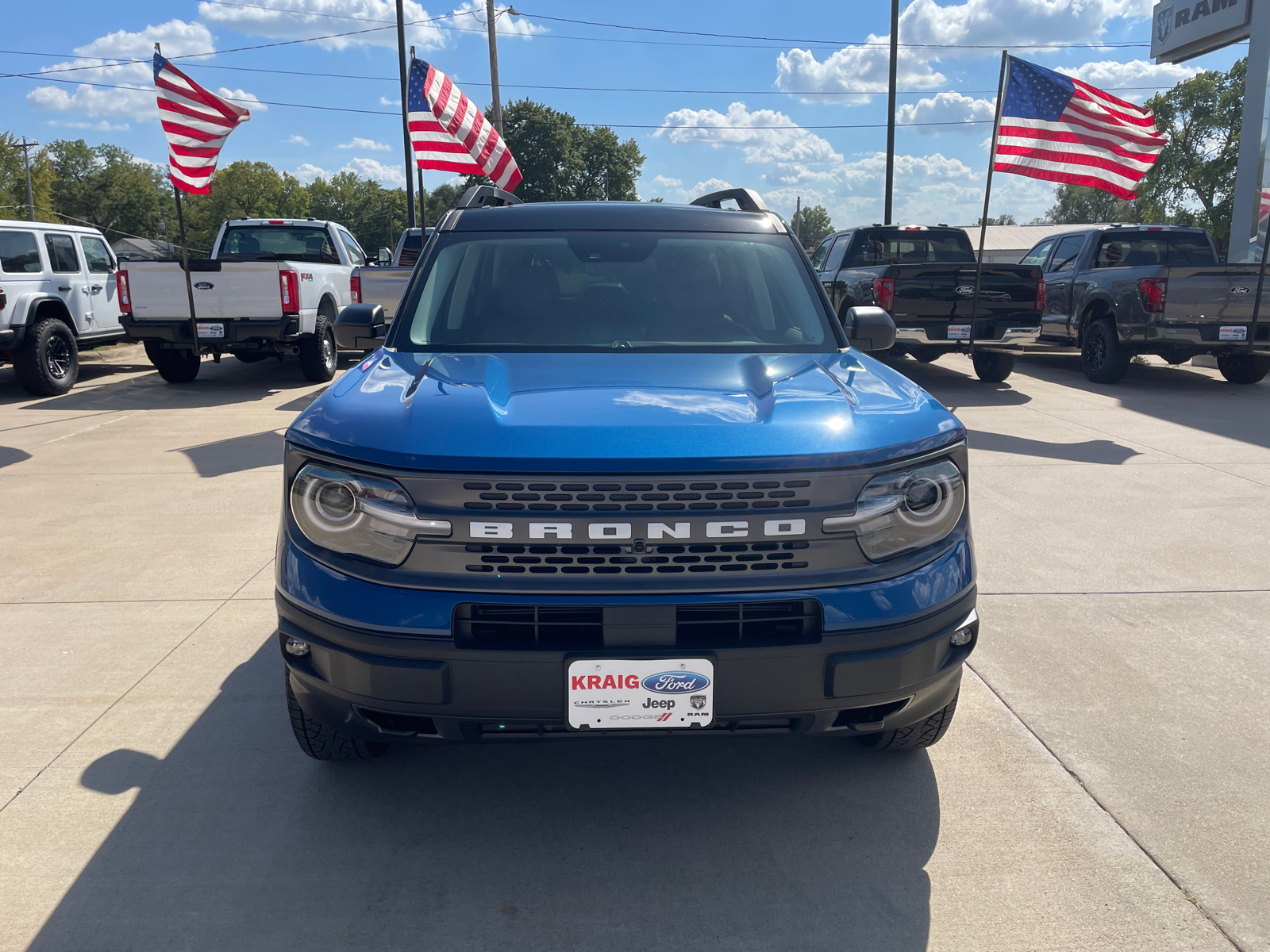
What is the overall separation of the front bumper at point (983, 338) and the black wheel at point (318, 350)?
7.27 metres

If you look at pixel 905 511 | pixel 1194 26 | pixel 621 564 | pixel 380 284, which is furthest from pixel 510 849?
pixel 1194 26

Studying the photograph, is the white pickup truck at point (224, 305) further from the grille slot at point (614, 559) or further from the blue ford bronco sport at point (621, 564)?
the grille slot at point (614, 559)

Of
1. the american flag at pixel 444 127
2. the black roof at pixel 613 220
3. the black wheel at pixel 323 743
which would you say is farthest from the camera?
the american flag at pixel 444 127

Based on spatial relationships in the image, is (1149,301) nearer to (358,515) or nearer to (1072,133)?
(1072,133)

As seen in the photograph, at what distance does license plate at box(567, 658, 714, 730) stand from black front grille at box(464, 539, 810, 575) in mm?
212

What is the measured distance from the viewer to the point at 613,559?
2.29 metres

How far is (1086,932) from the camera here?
2.33 m

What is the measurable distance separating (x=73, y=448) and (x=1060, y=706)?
8152mm

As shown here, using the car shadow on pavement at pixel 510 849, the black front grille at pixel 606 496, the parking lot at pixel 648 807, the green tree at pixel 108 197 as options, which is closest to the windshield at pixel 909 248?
the parking lot at pixel 648 807

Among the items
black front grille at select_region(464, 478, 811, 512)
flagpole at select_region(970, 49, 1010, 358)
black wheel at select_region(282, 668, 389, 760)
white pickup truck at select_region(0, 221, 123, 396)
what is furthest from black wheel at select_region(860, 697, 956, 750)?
white pickup truck at select_region(0, 221, 123, 396)

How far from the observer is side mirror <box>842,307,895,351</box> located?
4027mm

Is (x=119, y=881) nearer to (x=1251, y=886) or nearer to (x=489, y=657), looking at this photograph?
(x=489, y=657)

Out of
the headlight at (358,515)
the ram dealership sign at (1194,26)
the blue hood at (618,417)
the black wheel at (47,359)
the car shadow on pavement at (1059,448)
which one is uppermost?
the ram dealership sign at (1194,26)

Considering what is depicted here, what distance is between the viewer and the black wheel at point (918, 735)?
2967 mm
